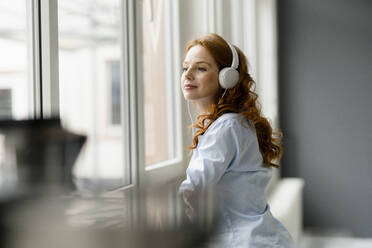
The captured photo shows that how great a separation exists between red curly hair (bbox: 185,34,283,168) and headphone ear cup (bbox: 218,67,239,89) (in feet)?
0.10

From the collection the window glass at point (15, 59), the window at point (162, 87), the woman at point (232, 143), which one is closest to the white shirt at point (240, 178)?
the woman at point (232, 143)

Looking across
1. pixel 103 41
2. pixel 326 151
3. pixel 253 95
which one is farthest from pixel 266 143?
pixel 326 151

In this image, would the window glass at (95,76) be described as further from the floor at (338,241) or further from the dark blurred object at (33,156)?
the floor at (338,241)

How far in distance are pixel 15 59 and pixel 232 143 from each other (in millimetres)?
470

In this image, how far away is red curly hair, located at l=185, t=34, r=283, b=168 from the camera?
3.61 ft

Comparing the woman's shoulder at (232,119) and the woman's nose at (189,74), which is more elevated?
the woman's nose at (189,74)

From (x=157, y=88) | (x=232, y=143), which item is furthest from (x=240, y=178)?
(x=157, y=88)

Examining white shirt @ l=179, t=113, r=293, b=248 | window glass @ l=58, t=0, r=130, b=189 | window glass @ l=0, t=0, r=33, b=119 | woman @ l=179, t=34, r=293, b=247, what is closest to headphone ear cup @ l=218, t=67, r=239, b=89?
woman @ l=179, t=34, r=293, b=247

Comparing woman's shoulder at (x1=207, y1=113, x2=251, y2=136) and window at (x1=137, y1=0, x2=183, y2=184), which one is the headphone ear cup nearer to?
woman's shoulder at (x1=207, y1=113, x2=251, y2=136)

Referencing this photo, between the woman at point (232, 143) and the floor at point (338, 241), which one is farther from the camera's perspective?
the floor at point (338, 241)

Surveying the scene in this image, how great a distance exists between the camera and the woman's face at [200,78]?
113 centimetres

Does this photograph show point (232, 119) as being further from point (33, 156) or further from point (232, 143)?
point (33, 156)

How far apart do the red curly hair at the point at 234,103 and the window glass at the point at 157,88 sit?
52 cm

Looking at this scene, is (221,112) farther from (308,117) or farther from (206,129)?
(308,117)
